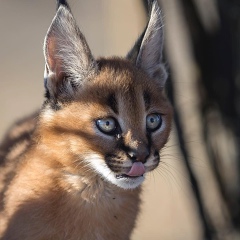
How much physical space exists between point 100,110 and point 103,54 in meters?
3.73

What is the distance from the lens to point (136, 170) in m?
4.98

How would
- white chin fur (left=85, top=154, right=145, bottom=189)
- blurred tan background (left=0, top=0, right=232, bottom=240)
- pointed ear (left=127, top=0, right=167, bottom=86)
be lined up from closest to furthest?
white chin fur (left=85, top=154, right=145, bottom=189) → pointed ear (left=127, top=0, right=167, bottom=86) → blurred tan background (left=0, top=0, right=232, bottom=240)

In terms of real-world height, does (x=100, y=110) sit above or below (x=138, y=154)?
above

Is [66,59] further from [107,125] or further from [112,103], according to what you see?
[107,125]

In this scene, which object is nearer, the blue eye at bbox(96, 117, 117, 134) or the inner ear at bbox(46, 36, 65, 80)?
the blue eye at bbox(96, 117, 117, 134)

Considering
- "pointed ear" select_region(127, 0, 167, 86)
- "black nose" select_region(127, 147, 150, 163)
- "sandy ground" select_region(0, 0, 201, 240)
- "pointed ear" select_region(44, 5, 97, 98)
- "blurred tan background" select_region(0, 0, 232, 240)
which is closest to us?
"black nose" select_region(127, 147, 150, 163)

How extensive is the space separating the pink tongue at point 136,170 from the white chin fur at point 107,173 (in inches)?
2.5

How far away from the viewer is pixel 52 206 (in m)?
5.39

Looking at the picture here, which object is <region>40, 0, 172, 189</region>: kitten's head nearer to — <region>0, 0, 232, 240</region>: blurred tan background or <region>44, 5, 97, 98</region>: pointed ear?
<region>44, 5, 97, 98</region>: pointed ear

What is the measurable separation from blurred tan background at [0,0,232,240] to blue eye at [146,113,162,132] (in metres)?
2.29

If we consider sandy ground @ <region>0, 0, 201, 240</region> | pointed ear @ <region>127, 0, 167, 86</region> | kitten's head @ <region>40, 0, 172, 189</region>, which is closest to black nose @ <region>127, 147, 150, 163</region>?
kitten's head @ <region>40, 0, 172, 189</region>

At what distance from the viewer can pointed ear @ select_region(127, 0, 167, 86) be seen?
5427 millimetres

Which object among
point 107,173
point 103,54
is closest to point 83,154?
point 107,173

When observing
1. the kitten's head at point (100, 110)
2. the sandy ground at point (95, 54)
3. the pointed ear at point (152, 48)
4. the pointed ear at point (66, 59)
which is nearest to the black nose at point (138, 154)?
the kitten's head at point (100, 110)
